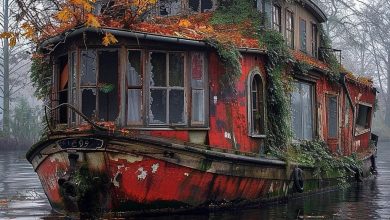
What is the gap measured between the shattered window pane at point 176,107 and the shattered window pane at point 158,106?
0.13 meters

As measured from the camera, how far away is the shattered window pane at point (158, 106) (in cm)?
1135

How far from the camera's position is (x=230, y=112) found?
40.7ft

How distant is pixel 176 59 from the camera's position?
11.6 metres

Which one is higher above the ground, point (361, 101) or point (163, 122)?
point (361, 101)

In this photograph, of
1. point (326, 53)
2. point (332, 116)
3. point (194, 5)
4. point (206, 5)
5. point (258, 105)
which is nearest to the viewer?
point (258, 105)

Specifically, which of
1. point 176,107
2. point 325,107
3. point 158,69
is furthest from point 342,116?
point 158,69

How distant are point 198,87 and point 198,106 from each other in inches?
15.0

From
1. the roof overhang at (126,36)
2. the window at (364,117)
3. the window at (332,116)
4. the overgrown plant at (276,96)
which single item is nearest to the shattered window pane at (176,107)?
the roof overhang at (126,36)

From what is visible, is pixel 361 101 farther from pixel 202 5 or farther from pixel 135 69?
pixel 135 69

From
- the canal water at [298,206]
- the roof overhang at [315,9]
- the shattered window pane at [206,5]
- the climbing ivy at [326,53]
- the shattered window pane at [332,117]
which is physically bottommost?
the canal water at [298,206]

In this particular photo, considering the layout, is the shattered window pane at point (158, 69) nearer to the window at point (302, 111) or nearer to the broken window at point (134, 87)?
the broken window at point (134, 87)

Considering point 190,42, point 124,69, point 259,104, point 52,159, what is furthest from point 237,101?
point 52,159

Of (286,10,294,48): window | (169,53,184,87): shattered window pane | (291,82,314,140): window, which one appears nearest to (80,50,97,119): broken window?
(169,53,184,87): shattered window pane

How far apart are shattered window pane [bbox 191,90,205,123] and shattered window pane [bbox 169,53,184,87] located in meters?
0.39
